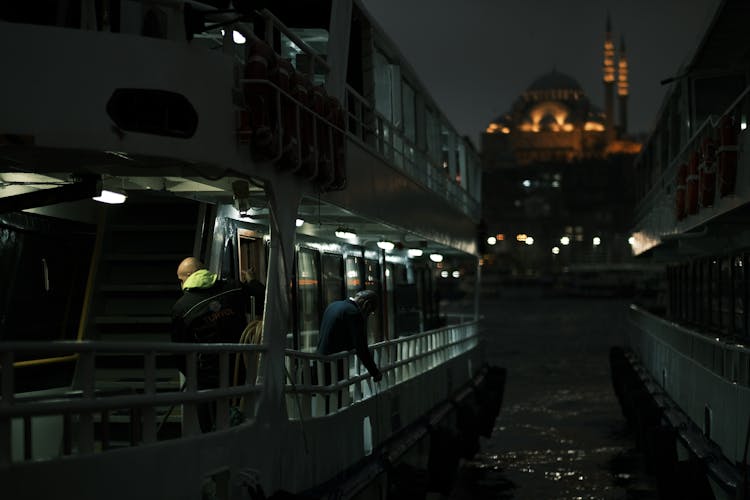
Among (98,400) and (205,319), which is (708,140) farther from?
(98,400)

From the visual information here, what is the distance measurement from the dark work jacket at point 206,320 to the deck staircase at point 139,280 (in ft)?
5.35

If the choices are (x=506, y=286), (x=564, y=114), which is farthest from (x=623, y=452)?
(x=564, y=114)

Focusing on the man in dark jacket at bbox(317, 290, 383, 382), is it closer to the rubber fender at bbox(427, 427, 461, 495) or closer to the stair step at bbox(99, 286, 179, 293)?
the stair step at bbox(99, 286, 179, 293)

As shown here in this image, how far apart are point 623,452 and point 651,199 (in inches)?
292

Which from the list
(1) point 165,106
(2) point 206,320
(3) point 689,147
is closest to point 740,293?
(3) point 689,147

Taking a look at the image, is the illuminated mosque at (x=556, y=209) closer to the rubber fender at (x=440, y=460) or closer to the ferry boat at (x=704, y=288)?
the ferry boat at (x=704, y=288)

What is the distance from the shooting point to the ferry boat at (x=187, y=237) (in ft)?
22.0

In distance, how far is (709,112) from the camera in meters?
18.9

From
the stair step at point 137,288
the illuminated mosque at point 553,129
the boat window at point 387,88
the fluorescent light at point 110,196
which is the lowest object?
the stair step at point 137,288

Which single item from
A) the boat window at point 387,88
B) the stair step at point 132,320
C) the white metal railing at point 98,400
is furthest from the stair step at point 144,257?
the boat window at point 387,88

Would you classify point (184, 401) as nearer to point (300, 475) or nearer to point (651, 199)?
point (300, 475)

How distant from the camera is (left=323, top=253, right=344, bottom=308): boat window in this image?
46.7ft

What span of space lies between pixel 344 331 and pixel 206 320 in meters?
2.28

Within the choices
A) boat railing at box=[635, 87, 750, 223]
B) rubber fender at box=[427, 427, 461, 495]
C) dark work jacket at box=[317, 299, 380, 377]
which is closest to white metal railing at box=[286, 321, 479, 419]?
dark work jacket at box=[317, 299, 380, 377]
